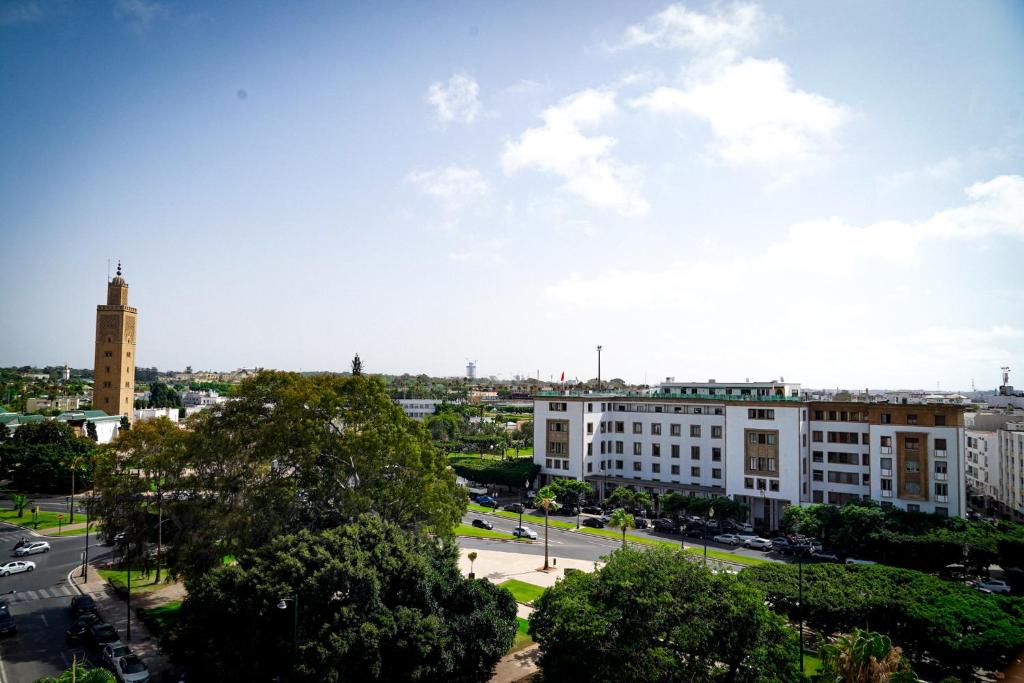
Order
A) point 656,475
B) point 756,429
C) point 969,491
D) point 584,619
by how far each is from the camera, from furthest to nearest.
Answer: point 969,491 < point 656,475 < point 756,429 < point 584,619

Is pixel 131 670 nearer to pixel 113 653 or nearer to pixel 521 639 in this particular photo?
pixel 113 653

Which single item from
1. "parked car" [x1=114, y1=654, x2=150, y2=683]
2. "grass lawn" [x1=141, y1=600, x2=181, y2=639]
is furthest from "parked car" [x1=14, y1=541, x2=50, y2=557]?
"parked car" [x1=114, y1=654, x2=150, y2=683]

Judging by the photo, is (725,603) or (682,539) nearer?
(725,603)

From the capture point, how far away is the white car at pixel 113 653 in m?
30.2

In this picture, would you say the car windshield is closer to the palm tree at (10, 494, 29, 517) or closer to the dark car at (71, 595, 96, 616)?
the dark car at (71, 595, 96, 616)

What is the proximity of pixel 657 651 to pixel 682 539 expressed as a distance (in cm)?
3729

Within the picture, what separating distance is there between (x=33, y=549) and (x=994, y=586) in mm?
78633

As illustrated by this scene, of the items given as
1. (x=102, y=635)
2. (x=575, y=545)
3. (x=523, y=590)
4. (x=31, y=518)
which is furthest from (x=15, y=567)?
(x=575, y=545)

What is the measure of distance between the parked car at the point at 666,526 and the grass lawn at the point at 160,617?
4518cm

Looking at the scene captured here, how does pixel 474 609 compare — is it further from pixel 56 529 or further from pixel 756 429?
pixel 56 529

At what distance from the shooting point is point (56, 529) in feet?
202

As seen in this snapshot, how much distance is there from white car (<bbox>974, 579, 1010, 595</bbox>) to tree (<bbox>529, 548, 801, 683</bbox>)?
31157 mm

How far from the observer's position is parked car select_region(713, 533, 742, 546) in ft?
193

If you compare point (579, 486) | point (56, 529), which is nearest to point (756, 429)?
point (579, 486)
